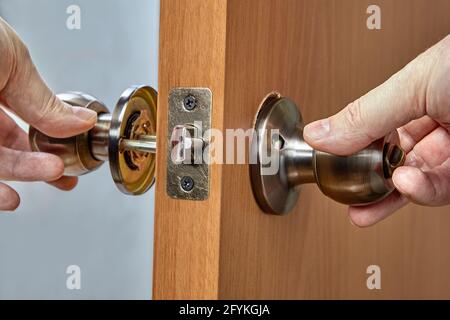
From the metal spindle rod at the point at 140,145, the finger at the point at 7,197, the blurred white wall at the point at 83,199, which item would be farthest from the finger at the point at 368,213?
the blurred white wall at the point at 83,199

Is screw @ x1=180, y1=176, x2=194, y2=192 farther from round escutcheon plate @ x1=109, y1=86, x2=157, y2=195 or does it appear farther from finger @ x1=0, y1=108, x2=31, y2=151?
finger @ x1=0, y1=108, x2=31, y2=151

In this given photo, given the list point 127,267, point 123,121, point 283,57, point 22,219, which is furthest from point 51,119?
point 127,267

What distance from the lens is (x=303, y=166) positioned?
→ 0.93ft

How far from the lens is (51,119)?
337 millimetres

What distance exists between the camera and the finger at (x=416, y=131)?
1.26ft

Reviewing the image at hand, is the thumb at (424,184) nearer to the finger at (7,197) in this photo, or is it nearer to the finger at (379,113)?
the finger at (379,113)

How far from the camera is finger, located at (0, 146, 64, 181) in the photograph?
36 centimetres

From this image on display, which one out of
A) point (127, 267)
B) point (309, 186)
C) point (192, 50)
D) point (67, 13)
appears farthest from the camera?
point (127, 267)

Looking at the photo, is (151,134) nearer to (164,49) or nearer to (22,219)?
(164,49)

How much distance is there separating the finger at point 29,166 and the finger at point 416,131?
258 millimetres

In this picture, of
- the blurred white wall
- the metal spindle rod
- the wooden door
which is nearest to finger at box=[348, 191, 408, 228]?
the wooden door

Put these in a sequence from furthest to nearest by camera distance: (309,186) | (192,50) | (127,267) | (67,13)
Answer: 1. (127,267)
2. (67,13)
3. (309,186)
4. (192,50)

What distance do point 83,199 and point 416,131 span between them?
63cm
